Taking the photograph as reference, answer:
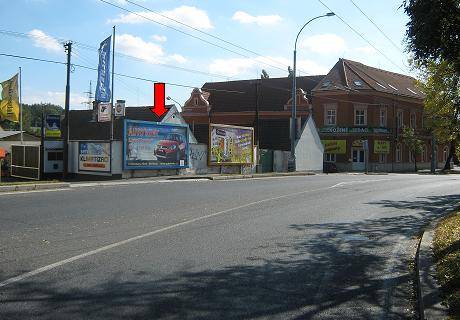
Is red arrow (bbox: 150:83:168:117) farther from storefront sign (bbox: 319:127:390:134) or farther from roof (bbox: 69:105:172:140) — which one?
storefront sign (bbox: 319:127:390:134)

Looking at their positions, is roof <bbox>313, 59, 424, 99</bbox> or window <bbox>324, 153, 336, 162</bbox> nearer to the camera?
window <bbox>324, 153, 336, 162</bbox>

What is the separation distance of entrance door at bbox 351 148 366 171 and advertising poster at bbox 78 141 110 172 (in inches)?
1369

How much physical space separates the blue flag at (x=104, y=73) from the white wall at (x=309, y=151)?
65.8ft

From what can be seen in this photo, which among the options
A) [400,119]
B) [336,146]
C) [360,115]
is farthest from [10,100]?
[400,119]

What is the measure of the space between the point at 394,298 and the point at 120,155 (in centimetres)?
2394

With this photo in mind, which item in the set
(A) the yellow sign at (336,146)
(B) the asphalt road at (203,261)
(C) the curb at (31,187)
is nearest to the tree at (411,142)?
(A) the yellow sign at (336,146)

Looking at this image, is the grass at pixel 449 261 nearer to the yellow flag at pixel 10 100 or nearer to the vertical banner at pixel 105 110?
the vertical banner at pixel 105 110

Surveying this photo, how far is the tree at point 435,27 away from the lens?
7.59 metres

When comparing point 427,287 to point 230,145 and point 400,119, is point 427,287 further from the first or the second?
point 400,119

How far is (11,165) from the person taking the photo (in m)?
30.8

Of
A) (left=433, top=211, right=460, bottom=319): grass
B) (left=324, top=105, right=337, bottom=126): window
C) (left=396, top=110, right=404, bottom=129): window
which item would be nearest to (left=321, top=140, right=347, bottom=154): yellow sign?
(left=324, top=105, right=337, bottom=126): window

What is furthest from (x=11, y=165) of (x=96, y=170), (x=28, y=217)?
(x=28, y=217)

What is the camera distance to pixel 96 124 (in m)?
47.2

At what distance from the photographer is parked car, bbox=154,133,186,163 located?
1217 inches
